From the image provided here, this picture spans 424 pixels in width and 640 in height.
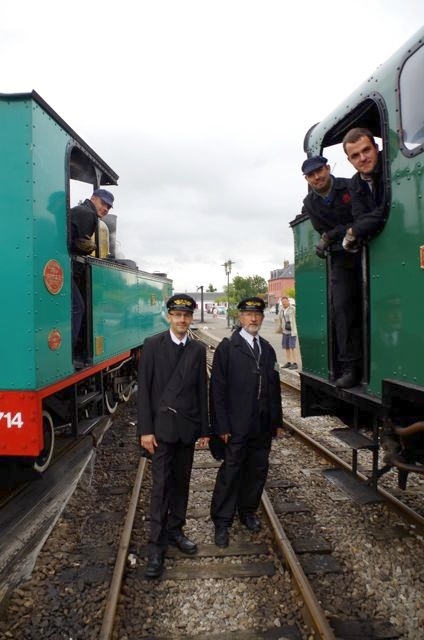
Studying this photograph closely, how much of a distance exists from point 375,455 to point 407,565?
74 centimetres

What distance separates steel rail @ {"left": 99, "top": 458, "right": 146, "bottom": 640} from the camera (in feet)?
Answer: 8.39

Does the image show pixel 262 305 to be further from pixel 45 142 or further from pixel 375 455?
pixel 45 142

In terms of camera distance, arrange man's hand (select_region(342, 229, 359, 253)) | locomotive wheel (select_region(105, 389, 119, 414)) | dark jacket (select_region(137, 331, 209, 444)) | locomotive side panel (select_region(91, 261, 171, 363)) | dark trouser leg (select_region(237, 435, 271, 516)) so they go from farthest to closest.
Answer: locomotive wheel (select_region(105, 389, 119, 414)), locomotive side panel (select_region(91, 261, 171, 363)), dark trouser leg (select_region(237, 435, 271, 516)), dark jacket (select_region(137, 331, 209, 444)), man's hand (select_region(342, 229, 359, 253))

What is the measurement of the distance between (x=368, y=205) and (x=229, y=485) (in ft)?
7.57

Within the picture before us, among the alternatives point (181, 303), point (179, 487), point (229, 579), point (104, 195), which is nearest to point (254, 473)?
point (179, 487)

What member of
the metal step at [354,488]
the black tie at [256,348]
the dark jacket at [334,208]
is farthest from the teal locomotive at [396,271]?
the black tie at [256,348]

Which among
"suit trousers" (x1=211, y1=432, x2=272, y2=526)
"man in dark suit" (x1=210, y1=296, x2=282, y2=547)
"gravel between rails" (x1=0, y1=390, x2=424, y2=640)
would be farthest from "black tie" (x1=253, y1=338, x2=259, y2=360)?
"gravel between rails" (x1=0, y1=390, x2=424, y2=640)

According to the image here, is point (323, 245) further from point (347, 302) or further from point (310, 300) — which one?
point (310, 300)

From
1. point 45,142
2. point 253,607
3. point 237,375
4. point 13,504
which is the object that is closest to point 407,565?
point 253,607

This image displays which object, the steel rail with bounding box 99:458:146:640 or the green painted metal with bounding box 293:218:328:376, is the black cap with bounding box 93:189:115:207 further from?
the steel rail with bounding box 99:458:146:640

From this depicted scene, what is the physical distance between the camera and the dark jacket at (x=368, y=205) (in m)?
3.05

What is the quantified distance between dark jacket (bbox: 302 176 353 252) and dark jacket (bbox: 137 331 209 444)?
1.39 m

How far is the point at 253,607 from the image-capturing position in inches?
112

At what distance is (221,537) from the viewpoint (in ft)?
11.7
